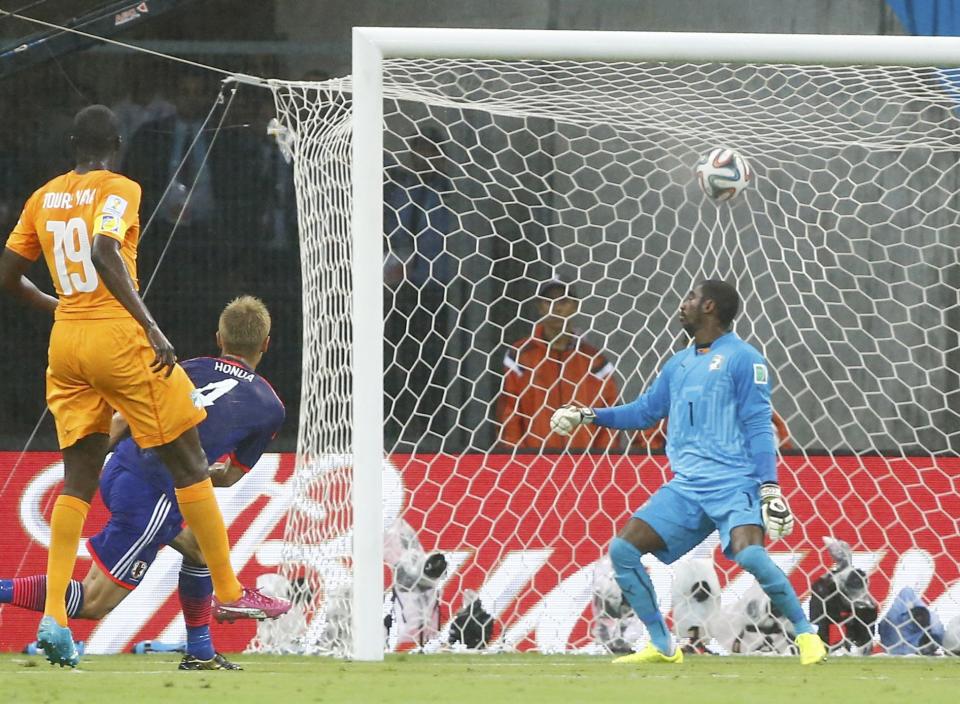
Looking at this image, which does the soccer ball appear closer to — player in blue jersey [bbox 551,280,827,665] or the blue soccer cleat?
player in blue jersey [bbox 551,280,827,665]

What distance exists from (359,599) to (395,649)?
1.08 meters

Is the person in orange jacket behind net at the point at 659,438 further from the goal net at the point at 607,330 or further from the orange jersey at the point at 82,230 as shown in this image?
the orange jersey at the point at 82,230

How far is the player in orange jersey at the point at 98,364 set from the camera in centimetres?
515

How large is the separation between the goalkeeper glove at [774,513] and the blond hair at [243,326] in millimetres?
1895

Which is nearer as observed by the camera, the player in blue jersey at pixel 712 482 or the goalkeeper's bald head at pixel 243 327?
the goalkeeper's bald head at pixel 243 327

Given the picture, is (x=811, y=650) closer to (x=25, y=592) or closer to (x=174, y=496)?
(x=174, y=496)

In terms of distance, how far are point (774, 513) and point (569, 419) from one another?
2.72 ft

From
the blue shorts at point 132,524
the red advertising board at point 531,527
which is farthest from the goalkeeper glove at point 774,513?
the blue shorts at point 132,524

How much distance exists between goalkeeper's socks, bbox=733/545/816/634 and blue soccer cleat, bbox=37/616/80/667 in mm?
2368

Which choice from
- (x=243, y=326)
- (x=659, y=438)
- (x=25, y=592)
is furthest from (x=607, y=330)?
(x=25, y=592)

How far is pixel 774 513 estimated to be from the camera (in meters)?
5.97

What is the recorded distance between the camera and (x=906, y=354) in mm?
7863

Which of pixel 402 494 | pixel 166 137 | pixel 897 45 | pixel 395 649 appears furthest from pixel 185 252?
pixel 897 45

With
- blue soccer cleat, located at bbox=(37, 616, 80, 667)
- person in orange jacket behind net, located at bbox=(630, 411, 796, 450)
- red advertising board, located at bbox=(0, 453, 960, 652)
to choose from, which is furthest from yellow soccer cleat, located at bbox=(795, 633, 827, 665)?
blue soccer cleat, located at bbox=(37, 616, 80, 667)
